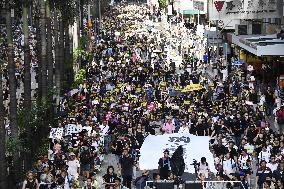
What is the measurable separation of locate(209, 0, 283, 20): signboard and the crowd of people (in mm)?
3558

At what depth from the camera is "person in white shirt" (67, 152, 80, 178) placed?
63.0 ft

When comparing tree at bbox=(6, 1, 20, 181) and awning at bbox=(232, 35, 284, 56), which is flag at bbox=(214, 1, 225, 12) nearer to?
awning at bbox=(232, 35, 284, 56)

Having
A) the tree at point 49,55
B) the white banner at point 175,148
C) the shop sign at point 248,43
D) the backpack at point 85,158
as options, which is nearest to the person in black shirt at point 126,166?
the white banner at point 175,148

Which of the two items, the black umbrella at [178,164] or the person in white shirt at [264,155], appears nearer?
the black umbrella at [178,164]

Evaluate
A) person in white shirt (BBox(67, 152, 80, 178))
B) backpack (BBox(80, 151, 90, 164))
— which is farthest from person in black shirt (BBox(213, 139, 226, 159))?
person in white shirt (BBox(67, 152, 80, 178))

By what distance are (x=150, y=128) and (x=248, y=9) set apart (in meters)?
8.66

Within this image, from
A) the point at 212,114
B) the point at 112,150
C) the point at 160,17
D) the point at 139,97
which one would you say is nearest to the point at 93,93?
the point at 139,97

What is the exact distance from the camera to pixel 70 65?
43.0 meters

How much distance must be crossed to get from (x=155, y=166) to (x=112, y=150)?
4.75 metres

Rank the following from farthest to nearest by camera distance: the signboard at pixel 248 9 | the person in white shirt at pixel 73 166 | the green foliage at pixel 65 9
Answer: the green foliage at pixel 65 9
the signboard at pixel 248 9
the person in white shirt at pixel 73 166

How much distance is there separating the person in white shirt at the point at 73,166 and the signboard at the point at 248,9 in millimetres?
13970

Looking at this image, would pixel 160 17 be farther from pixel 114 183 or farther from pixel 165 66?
pixel 114 183

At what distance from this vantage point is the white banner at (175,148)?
17.4 meters

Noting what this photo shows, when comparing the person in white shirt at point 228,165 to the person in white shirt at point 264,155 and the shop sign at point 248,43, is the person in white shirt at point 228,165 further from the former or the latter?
the shop sign at point 248,43
